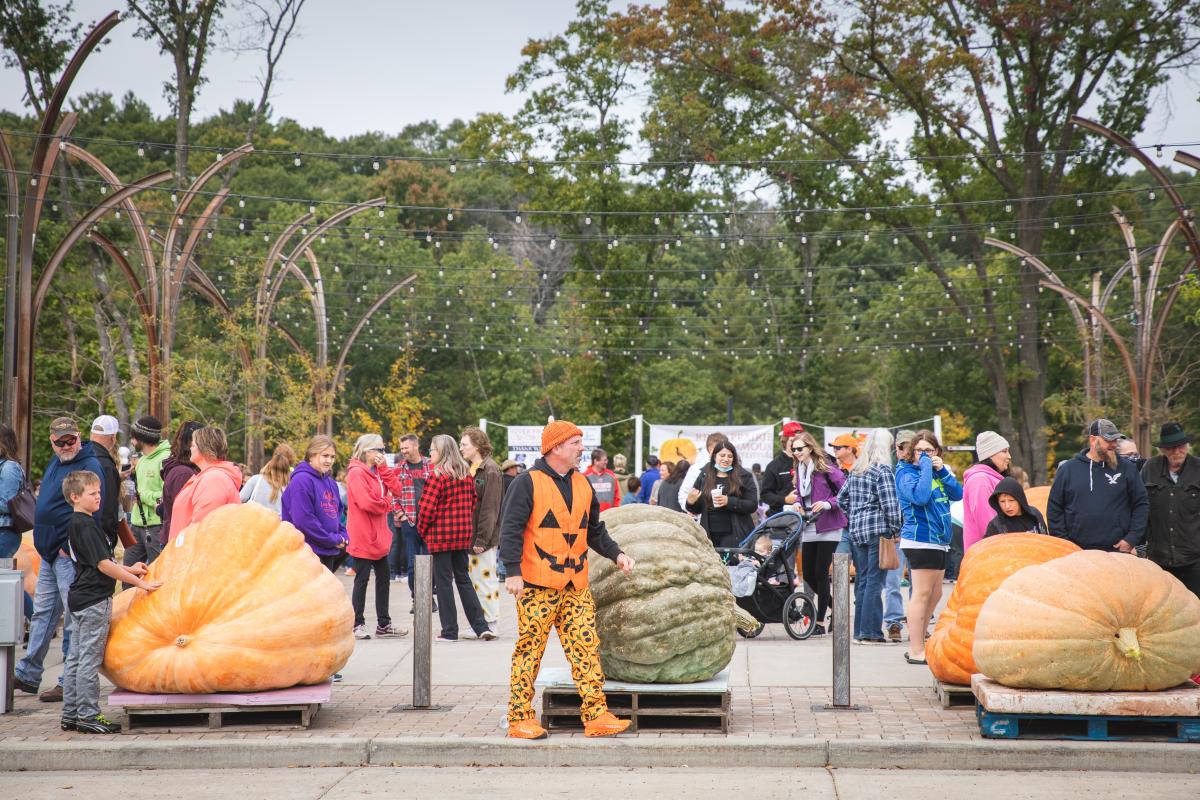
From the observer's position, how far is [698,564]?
8.62m

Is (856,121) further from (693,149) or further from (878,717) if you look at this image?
(878,717)

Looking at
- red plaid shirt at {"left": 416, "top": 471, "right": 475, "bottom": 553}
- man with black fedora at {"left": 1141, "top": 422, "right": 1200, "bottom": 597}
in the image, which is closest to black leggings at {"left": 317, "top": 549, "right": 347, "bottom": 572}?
red plaid shirt at {"left": 416, "top": 471, "right": 475, "bottom": 553}

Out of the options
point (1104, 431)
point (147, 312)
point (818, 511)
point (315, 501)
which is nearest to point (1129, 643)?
point (1104, 431)

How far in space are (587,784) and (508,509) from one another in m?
1.69

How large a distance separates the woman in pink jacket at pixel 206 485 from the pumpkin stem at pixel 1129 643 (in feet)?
19.8

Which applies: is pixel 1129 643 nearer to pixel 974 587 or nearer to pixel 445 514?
pixel 974 587

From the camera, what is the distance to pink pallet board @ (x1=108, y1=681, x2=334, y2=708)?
27.0ft

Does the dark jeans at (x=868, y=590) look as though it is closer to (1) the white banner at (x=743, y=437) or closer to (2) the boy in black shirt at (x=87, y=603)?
(2) the boy in black shirt at (x=87, y=603)

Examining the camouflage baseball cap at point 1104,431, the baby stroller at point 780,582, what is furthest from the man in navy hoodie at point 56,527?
the camouflage baseball cap at point 1104,431

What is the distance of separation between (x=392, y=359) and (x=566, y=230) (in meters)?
17.6

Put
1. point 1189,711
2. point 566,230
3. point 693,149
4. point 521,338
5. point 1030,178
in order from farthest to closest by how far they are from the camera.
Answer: point 521,338
point 566,230
point 693,149
point 1030,178
point 1189,711

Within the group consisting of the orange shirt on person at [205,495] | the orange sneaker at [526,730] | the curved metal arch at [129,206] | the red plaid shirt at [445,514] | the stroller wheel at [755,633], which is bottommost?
the stroller wheel at [755,633]

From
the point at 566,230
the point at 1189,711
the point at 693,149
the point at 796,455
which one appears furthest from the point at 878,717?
the point at 566,230

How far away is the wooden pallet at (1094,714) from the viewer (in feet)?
25.2
